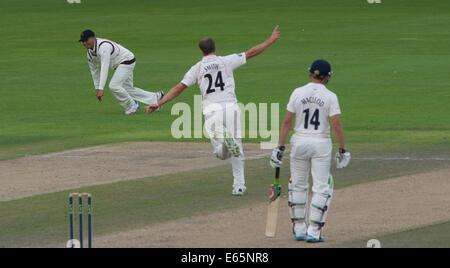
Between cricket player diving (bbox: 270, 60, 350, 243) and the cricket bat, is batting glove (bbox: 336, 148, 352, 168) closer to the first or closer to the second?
cricket player diving (bbox: 270, 60, 350, 243)

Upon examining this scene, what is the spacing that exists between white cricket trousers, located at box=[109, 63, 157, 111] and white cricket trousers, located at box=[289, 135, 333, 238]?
12.9 metres

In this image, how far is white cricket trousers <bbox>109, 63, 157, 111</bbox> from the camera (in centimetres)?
2855

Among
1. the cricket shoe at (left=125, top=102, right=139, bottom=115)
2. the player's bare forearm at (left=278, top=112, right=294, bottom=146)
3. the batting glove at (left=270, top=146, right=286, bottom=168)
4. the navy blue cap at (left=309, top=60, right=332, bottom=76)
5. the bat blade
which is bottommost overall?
the cricket shoe at (left=125, top=102, right=139, bottom=115)

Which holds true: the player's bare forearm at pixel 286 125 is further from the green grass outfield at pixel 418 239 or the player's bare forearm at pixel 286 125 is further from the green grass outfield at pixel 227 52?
the green grass outfield at pixel 227 52

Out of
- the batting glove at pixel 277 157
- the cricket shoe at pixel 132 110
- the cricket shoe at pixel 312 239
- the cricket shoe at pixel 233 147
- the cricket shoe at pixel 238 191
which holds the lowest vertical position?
the cricket shoe at pixel 132 110

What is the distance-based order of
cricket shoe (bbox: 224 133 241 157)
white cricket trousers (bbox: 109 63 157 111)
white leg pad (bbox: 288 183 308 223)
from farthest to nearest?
white cricket trousers (bbox: 109 63 157 111), cricket shoe (bbox: 224 133 241 157), white leg pad (bbox: 288 183 308 223)

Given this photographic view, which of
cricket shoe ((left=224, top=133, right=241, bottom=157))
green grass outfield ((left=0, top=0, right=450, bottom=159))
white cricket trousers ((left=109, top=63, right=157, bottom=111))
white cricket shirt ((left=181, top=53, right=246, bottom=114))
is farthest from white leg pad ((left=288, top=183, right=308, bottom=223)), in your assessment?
white cricket trousers ((left=109, top=63, right=157, bottom=111))

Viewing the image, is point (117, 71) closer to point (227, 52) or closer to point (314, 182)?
point (227, 52)

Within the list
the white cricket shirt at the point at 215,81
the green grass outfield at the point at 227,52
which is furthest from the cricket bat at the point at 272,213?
the green grass outfield at the point at 227,52

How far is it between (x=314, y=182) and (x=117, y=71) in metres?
13.5

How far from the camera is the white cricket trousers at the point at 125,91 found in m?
28.5
